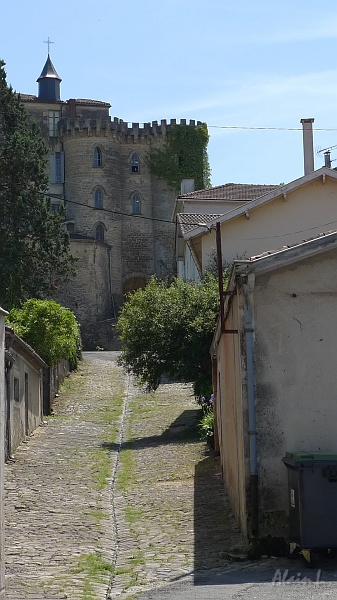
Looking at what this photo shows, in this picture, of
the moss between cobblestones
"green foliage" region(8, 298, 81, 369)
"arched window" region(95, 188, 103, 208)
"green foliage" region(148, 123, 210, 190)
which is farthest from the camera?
"green foliage" region(148, 123, 210, 190)

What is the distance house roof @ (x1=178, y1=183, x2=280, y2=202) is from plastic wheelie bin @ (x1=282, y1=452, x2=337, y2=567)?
31.7 m

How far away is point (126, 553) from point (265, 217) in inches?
813

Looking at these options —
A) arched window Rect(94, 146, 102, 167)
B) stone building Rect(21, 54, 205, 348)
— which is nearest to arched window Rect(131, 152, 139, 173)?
stone building Rect(21, 54, 205, 348)

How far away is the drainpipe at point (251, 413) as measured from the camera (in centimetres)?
1120

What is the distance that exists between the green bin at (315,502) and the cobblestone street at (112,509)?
1110 millimetres

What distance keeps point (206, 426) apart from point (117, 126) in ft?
180

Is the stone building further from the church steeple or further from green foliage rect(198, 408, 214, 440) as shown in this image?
green foliage rect(198, 408, 214, 440)

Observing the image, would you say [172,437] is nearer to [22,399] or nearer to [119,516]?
[22,399]

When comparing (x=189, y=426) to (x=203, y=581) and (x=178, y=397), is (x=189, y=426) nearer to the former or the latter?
(x=178, y=397)

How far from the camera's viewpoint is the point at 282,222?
103ft

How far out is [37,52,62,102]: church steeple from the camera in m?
87.8

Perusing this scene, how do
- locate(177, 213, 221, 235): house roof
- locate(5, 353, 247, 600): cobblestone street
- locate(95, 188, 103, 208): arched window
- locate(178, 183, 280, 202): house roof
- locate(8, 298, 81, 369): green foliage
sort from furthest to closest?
locate(95, 188, 103, 208): arched window
locate(178, 183, 280, 202): house roof
locate(177, 213, 221, 235): house roof
locate(8, 298, 81, 369): green foliage
locate(5, 353, 247, 600): cobblestone street

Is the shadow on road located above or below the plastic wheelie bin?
below

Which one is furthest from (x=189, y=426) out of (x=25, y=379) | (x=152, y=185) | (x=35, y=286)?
(x=152, y=185)
